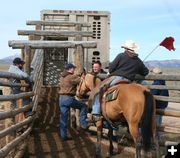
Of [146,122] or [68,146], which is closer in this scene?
[146,122]

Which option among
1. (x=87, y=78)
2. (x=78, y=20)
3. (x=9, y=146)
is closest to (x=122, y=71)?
(x=87, y=78)

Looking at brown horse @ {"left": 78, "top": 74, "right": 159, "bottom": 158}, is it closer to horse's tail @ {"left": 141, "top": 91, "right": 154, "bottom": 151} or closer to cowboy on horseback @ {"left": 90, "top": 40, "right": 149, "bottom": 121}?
horse's tail @ {"left": 141, "top": 91, "right": 154, "bottom": 151}

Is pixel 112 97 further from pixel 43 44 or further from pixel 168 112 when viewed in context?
pixel 43 44

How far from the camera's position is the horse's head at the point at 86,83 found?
9.78m

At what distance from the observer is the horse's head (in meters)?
9.78

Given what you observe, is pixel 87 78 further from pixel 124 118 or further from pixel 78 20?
pixel 78 20

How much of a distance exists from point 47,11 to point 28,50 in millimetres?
6336

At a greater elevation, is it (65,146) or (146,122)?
(146,122)

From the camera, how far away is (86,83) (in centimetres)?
988

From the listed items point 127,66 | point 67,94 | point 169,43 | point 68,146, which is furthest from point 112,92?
point 67,94

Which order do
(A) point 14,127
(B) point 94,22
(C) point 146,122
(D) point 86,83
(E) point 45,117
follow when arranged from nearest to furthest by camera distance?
(C) point 146,122
(A) point 14,127
(D) point 86,83
(E) point 45,117
(B) point 94,22

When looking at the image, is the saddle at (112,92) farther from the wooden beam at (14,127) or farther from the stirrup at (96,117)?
the wooden beam at (14,127)

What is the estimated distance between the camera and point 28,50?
1088cm

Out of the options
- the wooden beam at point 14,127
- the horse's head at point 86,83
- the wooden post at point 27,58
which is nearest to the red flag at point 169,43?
the horse's head at point 86,83
